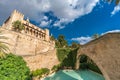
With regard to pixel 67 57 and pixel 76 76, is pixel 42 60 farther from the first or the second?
pixel 76 76

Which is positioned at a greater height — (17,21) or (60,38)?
(17,21)

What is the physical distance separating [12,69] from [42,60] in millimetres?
7533

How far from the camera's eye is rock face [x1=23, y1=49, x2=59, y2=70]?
2664 cm

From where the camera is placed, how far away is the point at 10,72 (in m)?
20.4

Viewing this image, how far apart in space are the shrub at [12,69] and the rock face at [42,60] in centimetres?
358

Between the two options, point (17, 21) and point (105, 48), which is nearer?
point (105, 48)

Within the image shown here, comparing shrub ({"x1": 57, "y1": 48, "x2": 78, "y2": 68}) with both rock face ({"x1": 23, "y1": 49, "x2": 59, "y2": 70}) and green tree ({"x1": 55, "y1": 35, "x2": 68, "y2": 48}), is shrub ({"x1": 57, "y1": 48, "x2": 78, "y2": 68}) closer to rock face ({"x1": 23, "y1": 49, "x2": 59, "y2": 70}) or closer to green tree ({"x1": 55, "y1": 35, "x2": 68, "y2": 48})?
rock face ({"x1": 23, "y1": 49, "x2": 59, "y2": 70})

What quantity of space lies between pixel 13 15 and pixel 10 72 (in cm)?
2926

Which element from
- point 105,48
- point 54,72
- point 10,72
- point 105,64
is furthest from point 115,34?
point 54,72

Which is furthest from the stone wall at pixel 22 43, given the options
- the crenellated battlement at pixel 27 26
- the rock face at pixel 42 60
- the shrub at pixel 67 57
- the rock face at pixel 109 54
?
the rock face at pixel 109 54

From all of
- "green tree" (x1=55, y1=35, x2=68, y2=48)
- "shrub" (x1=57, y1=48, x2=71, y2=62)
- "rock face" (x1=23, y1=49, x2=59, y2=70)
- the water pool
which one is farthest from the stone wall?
"green tree" (x1=55, y1=35, x2=68, y2=48)

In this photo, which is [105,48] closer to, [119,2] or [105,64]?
[105,64]

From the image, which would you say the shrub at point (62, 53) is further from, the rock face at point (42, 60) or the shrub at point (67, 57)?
the rock face at point (42, 60)

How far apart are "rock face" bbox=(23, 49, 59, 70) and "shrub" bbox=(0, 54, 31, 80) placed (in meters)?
3.58
